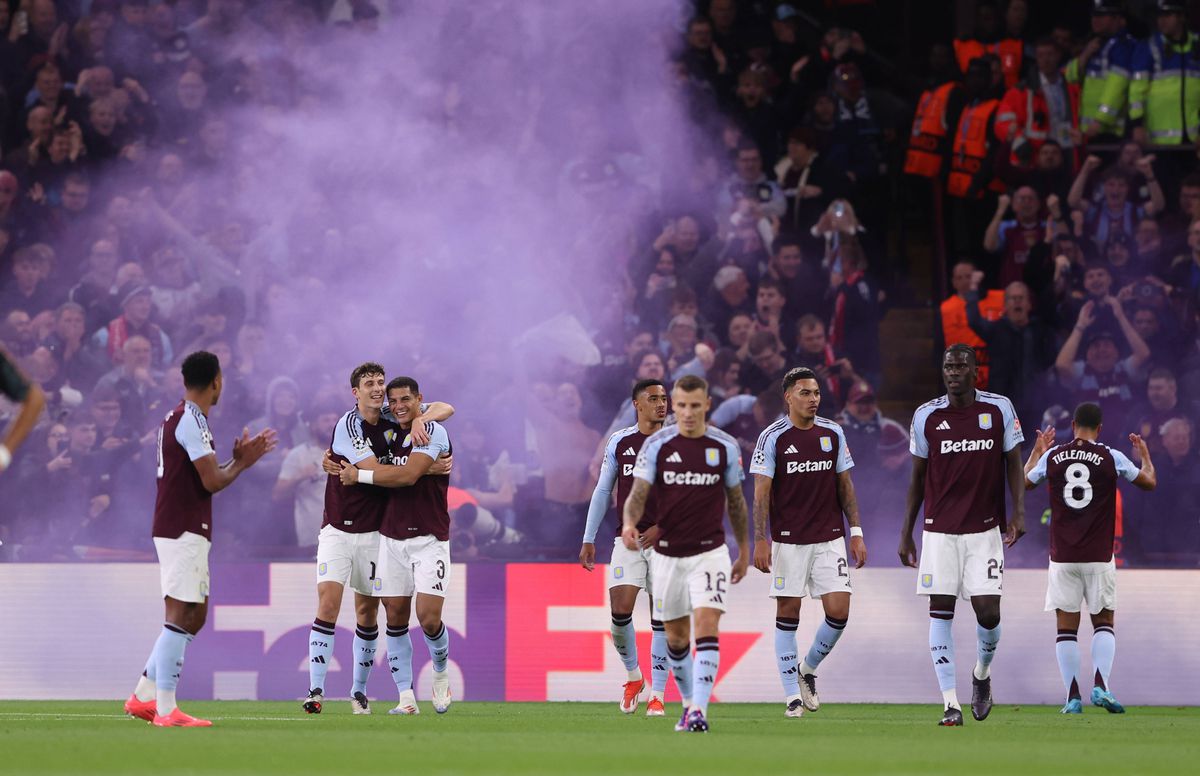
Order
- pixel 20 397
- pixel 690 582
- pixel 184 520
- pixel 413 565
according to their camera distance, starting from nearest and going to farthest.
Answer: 1. pixel 20 397
2. pixel 690 582
3. pixel 184 520
4. pixel 413 565

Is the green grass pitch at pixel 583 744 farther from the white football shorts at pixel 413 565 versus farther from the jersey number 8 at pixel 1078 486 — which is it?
the jersey number 8 at pixel 1078 486

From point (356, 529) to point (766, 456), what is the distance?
3260 millimetres

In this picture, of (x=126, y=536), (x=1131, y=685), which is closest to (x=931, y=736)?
(x=1131, y=685)

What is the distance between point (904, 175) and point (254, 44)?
806 centimetres

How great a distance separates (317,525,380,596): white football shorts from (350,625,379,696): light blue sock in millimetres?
333

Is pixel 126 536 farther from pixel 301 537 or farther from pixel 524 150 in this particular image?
pixel 524 150

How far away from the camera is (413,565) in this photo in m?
13.1

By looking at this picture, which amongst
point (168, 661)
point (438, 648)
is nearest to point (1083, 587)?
point (438, 648)

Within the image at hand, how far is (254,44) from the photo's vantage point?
2038 centimetres

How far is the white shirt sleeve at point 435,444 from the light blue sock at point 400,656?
1.43 m

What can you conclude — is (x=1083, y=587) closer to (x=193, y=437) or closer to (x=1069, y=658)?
(x=1069, y=658)

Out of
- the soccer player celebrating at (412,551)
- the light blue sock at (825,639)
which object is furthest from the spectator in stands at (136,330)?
the light blue sock at (825,639)

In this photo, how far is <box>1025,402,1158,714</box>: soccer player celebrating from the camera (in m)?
13.9

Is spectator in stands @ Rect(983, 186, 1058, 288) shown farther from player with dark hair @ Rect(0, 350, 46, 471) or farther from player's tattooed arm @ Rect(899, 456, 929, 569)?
player with dark hair @ Rect(0, 350, 46, 471)
